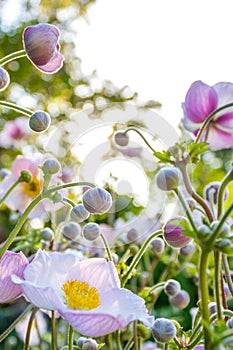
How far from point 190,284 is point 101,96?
1013mm

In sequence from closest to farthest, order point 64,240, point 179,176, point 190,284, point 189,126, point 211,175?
point 179,176 < point 189,126 < point 64,240 < point 190,284 < point 211,175

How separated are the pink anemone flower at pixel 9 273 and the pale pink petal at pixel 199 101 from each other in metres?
0.19

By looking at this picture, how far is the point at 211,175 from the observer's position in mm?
2428

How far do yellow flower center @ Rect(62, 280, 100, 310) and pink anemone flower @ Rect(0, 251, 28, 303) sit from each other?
0.04 meters

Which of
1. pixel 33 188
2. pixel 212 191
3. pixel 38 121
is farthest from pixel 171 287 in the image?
pixel 33 188

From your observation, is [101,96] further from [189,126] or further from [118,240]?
[189,126]

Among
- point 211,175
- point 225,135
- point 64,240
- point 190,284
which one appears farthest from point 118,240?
point 211,175

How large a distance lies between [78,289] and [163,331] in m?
0.07

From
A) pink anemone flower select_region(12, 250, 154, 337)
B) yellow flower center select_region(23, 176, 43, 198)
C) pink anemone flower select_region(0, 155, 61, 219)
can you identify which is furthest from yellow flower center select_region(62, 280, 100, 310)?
yellow flower center select_region(23, 176, 43, 198)

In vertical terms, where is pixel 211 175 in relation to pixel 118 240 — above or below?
above

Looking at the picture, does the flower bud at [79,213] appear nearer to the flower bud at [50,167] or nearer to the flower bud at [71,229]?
the flower bud at [50,167]

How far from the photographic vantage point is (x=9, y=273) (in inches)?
16.7

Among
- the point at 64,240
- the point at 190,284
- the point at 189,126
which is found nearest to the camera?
the point at 189,126

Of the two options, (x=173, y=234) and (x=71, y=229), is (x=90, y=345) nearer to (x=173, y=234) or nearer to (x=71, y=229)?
(x=173, y=234)
